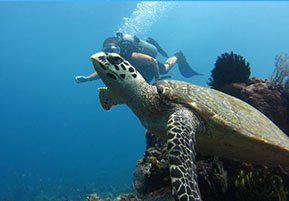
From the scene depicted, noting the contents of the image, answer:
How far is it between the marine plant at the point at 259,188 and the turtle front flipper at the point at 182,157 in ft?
3.57

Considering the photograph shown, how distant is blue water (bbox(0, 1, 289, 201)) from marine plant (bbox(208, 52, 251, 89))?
51.2 meters

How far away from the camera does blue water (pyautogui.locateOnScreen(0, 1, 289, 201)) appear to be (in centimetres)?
8125

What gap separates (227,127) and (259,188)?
99cm

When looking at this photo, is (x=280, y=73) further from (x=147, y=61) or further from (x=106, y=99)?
(x=106, y=99)

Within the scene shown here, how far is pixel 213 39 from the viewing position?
12194cm

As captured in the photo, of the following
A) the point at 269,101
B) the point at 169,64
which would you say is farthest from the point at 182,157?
the point at 169,64

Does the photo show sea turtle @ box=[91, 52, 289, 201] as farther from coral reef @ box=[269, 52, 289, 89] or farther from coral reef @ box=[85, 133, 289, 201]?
coral reef @ box=[269, 52, 289, 89]

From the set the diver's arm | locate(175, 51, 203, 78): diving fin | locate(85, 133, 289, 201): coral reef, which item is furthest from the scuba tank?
locate(85, 133, 289, 201): coral reef

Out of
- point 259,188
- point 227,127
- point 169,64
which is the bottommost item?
point 259,188

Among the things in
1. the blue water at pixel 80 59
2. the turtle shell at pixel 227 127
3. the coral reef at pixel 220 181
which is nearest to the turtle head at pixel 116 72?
the turtle shell at pixel 227 127

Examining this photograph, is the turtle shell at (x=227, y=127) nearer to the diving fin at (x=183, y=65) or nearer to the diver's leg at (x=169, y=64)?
the diver's leg at (x=169, y=64)

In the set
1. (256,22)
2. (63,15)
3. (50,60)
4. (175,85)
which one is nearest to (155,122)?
(175,85)

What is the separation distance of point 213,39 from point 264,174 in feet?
403

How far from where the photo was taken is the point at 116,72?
4.42 m
